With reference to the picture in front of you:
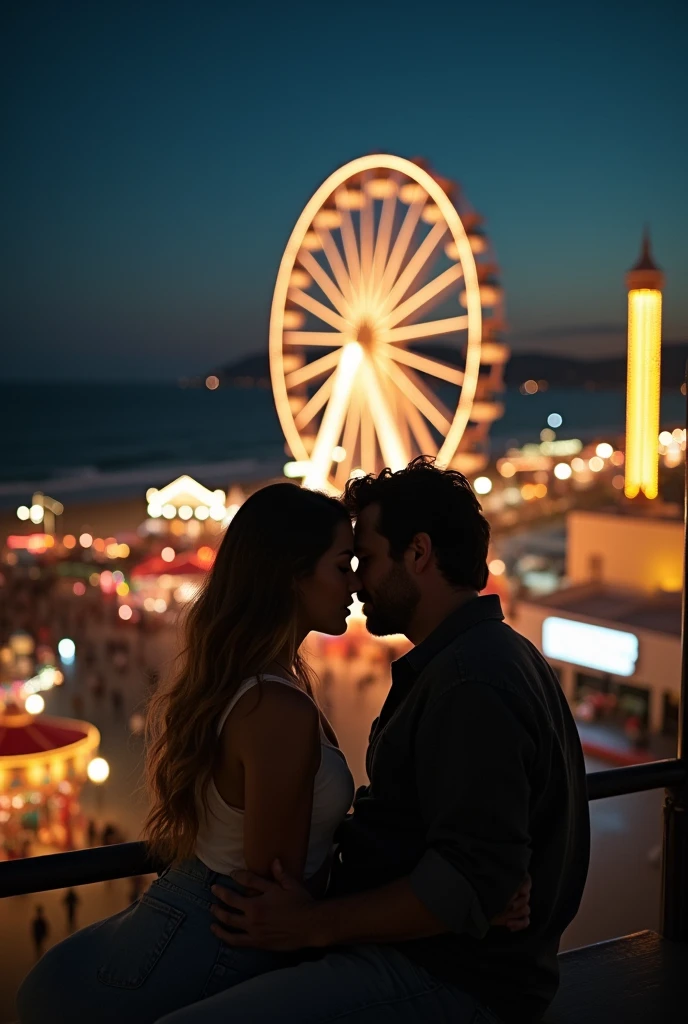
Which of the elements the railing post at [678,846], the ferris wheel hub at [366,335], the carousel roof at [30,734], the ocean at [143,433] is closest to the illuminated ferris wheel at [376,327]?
the ferris wheel hub at [366,335]

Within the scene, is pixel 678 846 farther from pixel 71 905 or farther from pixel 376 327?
pixel 376 327

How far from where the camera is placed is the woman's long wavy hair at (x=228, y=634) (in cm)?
159

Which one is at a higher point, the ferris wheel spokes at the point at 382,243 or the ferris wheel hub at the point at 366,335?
the ferris wheel spokes at the point at 382,243

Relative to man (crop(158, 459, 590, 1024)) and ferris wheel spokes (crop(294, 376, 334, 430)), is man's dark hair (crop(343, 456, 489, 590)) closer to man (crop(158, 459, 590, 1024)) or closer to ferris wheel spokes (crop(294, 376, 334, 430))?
man (crop(158, 459, 590, 1024))

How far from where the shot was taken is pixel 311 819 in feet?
5.29

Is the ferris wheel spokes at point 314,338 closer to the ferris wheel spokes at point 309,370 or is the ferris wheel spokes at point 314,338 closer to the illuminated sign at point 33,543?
the ferris wheel spokes at point 309,370

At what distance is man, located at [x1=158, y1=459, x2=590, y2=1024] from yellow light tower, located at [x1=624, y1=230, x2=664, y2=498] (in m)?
19.2

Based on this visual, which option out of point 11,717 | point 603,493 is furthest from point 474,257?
point 603,493

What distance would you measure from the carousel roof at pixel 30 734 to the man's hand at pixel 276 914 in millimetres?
7712

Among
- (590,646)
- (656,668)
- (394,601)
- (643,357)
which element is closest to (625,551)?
(590,646)

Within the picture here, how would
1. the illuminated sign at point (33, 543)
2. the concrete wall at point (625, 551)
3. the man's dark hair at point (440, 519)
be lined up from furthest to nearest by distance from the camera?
1. the illuminated sign at point (33, 543)
2. the concrete wall at point (625, 551)
3. the man's dark hair at point (440, 519)

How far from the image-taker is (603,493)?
140 ft

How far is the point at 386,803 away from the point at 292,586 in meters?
0.34

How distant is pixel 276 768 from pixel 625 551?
50.8ft
